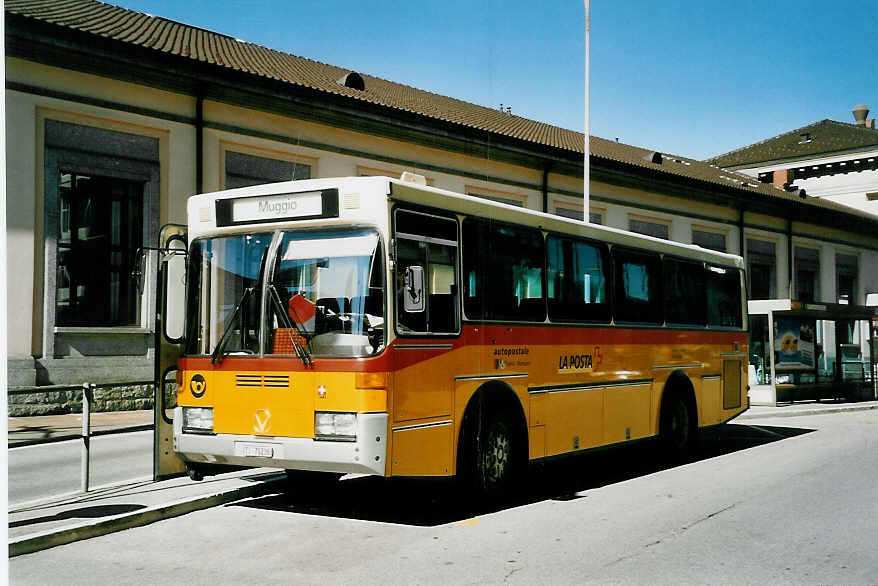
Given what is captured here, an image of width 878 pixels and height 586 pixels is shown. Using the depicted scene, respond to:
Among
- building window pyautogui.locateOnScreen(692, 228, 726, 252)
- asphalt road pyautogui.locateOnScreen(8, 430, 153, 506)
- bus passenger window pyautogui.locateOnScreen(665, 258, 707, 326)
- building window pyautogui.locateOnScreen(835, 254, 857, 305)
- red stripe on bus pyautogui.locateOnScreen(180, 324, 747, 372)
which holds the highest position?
building window pyautogui.locateOnScreen(692, 228, 726, 252)

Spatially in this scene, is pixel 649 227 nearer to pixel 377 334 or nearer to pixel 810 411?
pixel 810 411

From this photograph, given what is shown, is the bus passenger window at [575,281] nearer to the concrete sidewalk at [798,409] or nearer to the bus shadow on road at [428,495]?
the bus shadow on road at [428,495]

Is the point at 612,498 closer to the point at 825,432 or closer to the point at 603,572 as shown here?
the point at 603,572

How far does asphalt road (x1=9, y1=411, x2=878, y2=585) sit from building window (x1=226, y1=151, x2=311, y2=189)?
12956 mm

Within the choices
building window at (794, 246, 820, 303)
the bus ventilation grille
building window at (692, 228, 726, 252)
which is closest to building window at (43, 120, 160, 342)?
the bus ventilation grille

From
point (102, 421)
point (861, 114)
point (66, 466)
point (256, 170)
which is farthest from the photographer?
point (861, 114)

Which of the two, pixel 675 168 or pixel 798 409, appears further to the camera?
pixel 675 168

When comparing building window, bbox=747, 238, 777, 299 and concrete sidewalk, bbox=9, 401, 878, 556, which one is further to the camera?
building window, bbox=747, 238, 777, 299

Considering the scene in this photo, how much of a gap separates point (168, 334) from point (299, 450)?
6.43 feet

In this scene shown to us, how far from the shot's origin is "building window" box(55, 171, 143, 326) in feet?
63.7

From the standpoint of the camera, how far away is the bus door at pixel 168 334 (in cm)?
907

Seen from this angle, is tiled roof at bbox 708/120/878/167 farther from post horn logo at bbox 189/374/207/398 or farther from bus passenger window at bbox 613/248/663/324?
post horn logo at bbox 189/374/207/398

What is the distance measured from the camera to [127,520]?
8.07 metres

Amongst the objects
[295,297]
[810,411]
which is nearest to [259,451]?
[295,297]
